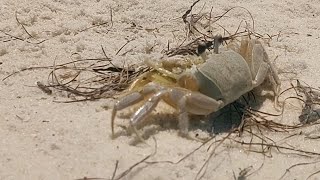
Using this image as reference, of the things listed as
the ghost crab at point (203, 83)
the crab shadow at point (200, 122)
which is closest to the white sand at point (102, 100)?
the crab shadow at point (200, 122)

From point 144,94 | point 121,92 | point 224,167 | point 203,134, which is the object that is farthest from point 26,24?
point 224,167

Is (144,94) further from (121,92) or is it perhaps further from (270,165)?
(270,165)

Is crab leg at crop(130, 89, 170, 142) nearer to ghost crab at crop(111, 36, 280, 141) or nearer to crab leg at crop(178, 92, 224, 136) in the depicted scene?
ghost crab at crop(111, 36, 280, 141)

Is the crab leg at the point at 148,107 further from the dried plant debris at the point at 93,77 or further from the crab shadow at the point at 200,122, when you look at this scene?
the dried plant debris at the point at 93,77

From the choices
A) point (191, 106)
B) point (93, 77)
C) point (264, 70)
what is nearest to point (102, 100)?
point (93, 77)

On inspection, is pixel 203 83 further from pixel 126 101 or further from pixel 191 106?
pixel 126 101

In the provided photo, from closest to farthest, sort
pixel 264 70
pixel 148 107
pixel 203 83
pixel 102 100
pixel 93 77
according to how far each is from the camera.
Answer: pixel 148 107 → pixel 203 83 → pixel 102 100 → pixel 264 70 → pixel 93 77
